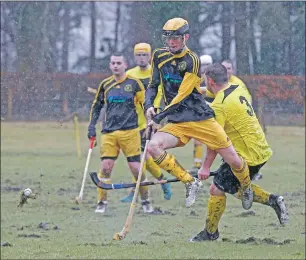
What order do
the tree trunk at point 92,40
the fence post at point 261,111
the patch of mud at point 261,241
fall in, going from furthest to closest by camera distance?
the tree trunk at point 92,40 → the fence post at point 261,111 → the patch of mud at point 261,241

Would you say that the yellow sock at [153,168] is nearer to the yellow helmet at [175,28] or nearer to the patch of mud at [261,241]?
the patch of mud at [261,241]

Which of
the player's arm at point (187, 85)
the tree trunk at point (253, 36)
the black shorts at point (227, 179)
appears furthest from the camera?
the tree trunk at point (253, 36)

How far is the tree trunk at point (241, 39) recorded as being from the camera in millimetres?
18094

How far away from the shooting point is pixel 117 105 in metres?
11.7

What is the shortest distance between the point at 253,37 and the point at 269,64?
107 inches

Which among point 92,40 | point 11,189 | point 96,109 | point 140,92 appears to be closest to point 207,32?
point 11,189

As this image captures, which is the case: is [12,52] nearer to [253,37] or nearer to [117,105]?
[253,37]

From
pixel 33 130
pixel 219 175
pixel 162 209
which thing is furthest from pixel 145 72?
pixel 33 130

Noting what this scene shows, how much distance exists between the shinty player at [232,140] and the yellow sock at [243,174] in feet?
0.41

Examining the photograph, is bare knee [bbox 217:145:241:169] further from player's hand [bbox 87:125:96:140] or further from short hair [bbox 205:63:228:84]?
player's hand [bbox 87:125:96:140]

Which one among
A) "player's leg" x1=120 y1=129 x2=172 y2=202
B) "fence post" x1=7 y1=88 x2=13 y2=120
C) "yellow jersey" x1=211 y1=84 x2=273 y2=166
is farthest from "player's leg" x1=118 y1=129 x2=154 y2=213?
"fence post" x1=7 y1=88 x2=13 y2=120

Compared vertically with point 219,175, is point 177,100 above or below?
above

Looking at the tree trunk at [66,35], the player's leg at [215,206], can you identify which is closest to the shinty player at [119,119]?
the player's leg at [215,206]

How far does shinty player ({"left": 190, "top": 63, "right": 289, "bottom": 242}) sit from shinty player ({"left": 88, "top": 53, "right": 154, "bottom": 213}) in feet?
8.33
